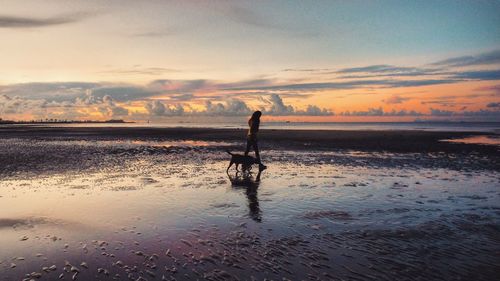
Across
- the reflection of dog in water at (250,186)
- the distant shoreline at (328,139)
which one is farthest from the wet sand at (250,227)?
the distant shoreline at (328,139)

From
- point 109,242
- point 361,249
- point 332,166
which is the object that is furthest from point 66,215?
point 332,166

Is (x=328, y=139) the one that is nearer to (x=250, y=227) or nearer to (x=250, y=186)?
(x=250, y=186)

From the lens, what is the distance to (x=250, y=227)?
924 centimetres

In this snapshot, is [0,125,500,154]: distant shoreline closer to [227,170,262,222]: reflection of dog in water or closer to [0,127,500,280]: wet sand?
[227,170,262,222]: reflection of dog in water

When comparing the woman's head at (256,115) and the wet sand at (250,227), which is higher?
the woman's head at (256,115)

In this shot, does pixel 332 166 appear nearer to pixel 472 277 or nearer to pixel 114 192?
pixel 114 192

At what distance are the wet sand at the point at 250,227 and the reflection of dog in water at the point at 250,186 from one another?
0.14ft

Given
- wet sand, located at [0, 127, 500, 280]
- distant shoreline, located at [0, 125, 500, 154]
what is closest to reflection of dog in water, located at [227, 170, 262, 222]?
wet sand, located at [0, 127, 500, 280]

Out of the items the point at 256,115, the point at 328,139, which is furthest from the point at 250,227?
the point at 328,139

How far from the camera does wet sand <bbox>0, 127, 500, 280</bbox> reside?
262 inches

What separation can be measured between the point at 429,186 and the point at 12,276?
1417 cm

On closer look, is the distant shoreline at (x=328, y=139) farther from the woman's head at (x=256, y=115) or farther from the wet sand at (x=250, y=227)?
the wet sand at (x=250, y=227)

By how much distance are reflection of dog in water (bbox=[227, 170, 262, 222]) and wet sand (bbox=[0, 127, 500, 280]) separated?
0.14 feet

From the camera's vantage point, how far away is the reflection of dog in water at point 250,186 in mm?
10587
